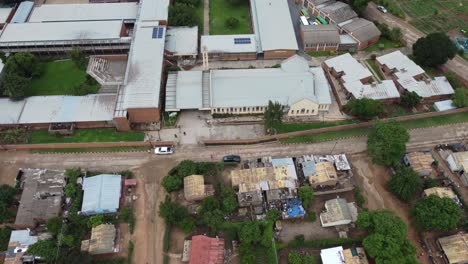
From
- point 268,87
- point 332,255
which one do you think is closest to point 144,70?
point 268,87

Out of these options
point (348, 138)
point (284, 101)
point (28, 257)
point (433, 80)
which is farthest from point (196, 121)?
point (433, 80)

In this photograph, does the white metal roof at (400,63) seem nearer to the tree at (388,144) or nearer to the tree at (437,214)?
the tree at (388,144)

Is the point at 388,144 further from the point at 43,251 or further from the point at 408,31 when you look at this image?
the point at 43,251

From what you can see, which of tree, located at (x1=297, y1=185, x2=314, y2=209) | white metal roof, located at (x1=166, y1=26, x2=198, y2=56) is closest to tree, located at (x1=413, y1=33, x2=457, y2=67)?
tree, located at (x1=297, y1=185, x2=314, y2=209)

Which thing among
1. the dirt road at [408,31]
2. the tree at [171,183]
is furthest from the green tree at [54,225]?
the dirt road at [408,31]

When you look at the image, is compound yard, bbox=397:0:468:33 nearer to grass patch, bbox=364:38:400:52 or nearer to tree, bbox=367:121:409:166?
grass patch, bbox=364:38:400:52

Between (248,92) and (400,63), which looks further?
(400,63)

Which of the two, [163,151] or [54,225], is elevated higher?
[163,151]

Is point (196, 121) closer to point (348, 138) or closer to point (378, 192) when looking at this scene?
point (348, 138)
